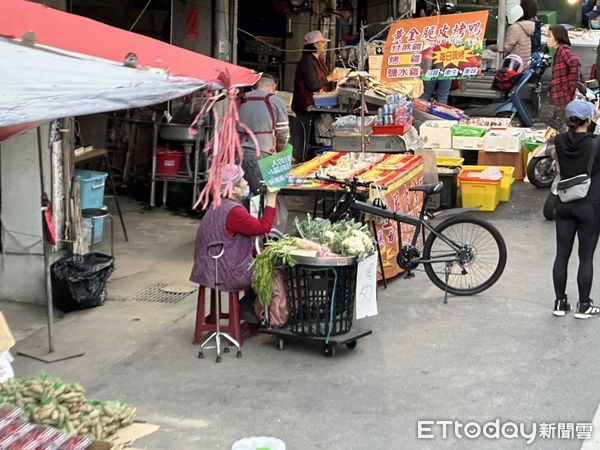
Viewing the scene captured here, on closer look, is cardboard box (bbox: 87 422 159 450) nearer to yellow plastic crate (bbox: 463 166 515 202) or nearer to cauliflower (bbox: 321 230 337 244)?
cauliflower (bbox: 321 230 337 244)

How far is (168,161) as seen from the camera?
12.1 meters

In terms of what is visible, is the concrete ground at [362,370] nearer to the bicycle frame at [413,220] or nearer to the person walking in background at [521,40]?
the bicycle frame at [413,220]

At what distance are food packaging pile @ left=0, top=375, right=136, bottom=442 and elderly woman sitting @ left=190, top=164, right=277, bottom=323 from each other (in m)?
2.08

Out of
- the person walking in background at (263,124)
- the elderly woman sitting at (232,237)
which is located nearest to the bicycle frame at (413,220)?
the person walking in background at (263,124)

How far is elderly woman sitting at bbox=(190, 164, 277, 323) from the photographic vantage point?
6879mm

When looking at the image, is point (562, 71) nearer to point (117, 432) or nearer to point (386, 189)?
point (386, 189)

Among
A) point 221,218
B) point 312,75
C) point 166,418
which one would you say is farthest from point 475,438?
point 312,75

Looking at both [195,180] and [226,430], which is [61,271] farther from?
[195,180]

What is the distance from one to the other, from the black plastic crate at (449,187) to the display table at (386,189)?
1956 millimetres

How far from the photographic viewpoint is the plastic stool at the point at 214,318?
7133mm

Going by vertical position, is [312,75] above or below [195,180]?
above

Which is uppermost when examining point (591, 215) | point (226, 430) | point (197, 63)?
point (197, 63)

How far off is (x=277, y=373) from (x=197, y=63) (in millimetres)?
2683

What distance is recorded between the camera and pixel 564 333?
7.60 m
